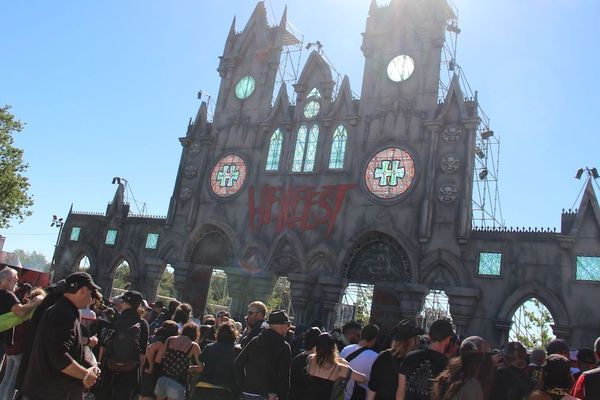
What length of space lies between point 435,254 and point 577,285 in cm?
542

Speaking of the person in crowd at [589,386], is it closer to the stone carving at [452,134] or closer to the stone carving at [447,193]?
the stone carving at [447,193]

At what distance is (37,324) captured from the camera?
541cm

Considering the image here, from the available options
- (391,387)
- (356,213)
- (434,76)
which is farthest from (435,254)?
(391,387)

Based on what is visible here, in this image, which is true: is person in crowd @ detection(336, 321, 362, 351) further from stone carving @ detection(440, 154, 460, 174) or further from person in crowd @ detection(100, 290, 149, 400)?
stone carving @ detection(440, 154, 460, 174)

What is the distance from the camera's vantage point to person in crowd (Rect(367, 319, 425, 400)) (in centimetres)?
596

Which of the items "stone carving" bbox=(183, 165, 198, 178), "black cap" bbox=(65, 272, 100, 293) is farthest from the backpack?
"stone carving" bbox=(183, 165, 198, 178)

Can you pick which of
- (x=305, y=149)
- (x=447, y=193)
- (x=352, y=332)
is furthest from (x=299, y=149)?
(x=352, y=332)

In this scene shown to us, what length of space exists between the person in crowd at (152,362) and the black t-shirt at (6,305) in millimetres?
1821

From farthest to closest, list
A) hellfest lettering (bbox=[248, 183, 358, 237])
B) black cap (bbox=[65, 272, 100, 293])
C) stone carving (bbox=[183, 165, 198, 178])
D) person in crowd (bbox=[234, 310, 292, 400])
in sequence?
stone carving (bbox=[183, 165, 198, 178]) → hellfest lettering (bbox=[248, 183, 358, 237]) → person in crowd (bbox=[234, 310, 292, 400]) → black cap (bbox=[65, 272, 100, 293])

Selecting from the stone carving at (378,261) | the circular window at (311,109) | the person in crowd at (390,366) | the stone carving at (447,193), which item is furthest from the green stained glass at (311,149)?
the person in crowd at (390,366)

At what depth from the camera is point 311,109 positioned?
2830cm

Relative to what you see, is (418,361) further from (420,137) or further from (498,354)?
(420,137)

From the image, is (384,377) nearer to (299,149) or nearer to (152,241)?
(299,149)

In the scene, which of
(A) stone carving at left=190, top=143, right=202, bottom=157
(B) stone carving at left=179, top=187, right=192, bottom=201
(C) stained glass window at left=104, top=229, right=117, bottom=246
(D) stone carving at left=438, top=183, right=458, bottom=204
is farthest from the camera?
(C) stained glass window at left=104, top=229, right=117, bottom=246
